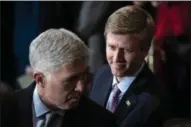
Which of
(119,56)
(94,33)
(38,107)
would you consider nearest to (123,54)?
(119,56)

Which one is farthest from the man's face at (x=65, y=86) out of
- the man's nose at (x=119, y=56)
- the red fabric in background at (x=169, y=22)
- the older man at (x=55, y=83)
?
the red fabric in background at (x=169, y=22)

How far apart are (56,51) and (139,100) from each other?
23 cm

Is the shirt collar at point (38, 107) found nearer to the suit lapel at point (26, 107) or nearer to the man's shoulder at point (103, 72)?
the suit lapel at point (26, 107)

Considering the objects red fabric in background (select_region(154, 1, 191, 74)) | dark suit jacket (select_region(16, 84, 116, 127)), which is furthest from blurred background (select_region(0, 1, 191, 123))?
dark suit jacket (select_region(16, 84, 116, 127))

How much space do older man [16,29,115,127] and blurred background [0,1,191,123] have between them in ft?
0.44

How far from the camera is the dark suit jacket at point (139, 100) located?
0.99 meters

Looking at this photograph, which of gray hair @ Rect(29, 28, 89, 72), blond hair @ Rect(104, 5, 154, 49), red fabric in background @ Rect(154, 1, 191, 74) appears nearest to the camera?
gray hair @ Rect(29, 28, 89, 72)


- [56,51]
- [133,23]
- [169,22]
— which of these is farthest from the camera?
[169,22]

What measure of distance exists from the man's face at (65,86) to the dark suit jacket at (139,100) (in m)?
0.13

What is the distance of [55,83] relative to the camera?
2.94 ft

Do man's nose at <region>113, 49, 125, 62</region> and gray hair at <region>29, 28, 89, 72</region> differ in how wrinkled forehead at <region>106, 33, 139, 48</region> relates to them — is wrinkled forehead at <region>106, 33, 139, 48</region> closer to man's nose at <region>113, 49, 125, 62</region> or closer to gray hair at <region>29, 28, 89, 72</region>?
man's nose at <region>113, 49, 125, 62</region>

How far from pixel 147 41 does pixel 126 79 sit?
92 mm

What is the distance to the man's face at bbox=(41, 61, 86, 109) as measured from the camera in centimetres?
89

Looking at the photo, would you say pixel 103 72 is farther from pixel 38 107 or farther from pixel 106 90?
pixel 38 107
